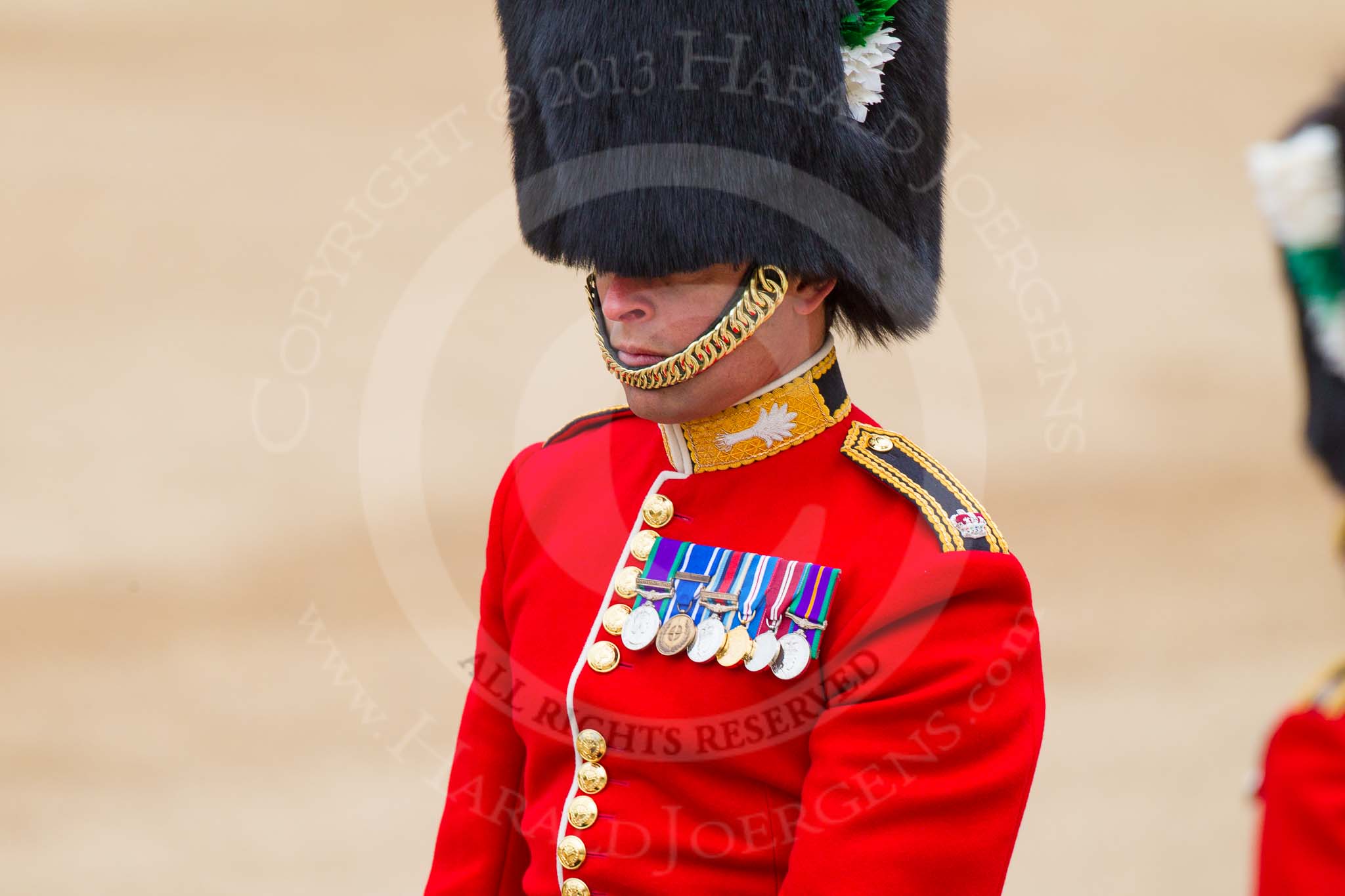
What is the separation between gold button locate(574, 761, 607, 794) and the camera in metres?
1.78

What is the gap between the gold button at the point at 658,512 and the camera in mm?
1857

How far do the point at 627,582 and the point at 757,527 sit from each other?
162 millimetres

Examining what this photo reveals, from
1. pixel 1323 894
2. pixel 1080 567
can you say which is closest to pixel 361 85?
pixel 1080 567

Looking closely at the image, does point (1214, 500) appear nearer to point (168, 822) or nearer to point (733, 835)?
point (168, 822)

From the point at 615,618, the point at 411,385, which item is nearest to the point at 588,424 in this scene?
the point at 615,618

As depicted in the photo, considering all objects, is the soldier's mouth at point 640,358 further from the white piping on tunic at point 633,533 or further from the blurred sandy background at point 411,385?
the blurred sandy background at point 411,385

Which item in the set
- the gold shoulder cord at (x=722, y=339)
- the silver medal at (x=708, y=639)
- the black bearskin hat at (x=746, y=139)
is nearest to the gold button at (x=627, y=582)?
the silver medal at (x=708, y=639)

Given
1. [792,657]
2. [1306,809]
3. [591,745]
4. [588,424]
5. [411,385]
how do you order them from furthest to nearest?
[411,385] < [588,424] < [591,745] < [792,657] < [1306,809]

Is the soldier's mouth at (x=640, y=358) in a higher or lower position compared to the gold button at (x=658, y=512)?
higher

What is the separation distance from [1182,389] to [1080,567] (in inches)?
24.9

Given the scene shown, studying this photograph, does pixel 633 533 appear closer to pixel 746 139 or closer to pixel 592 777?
pixel 592 777

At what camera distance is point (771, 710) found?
1.70 m

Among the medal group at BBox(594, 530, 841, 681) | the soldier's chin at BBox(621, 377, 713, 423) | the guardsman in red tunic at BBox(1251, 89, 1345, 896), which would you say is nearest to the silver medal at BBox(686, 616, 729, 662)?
the medal group at BBox(594, 530, 841, 681)

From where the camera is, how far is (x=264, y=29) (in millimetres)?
4375
